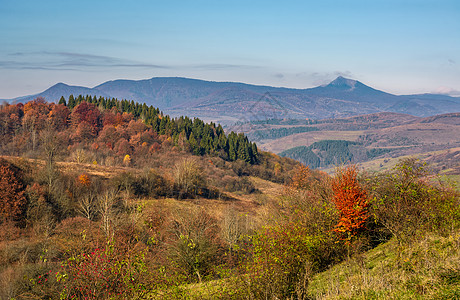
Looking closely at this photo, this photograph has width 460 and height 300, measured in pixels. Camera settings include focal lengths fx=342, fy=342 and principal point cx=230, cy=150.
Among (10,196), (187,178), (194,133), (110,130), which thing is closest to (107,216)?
(10,196)

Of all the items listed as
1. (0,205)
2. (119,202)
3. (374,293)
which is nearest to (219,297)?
(374,293)

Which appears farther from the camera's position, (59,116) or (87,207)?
(59,116)

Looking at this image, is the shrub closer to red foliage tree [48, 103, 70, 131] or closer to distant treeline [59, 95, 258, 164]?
distant treeline [59, 95, 258, 164]

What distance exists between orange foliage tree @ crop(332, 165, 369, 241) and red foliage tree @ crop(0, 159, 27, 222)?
166 feet

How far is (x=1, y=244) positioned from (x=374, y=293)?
150ft

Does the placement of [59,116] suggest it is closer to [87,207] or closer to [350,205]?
[87,207]

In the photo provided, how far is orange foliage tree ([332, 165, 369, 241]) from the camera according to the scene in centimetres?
2108

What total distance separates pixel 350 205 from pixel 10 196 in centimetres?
5433

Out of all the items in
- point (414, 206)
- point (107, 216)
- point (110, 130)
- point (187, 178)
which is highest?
point (414, 206)

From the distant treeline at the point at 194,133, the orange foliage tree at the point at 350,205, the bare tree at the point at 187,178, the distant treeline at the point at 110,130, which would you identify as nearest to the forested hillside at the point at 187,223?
the orange foliage tree at the point at 350,205

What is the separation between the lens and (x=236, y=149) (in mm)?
155125

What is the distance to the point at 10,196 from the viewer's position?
54875mm

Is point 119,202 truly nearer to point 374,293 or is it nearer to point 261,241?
point 261,241

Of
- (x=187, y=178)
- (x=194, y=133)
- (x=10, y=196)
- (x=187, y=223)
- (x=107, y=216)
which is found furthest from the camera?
(x=194, y=133)
